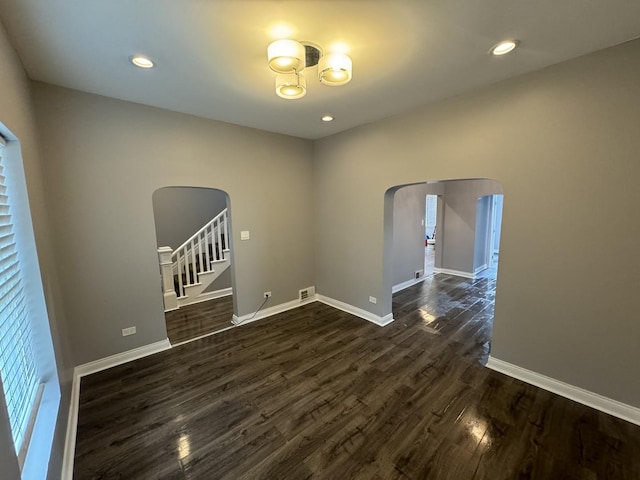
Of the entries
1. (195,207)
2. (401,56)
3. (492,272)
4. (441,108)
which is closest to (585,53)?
(441,108)

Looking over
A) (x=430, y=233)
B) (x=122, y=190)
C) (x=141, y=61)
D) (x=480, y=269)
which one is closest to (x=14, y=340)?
(x=122, y=190)

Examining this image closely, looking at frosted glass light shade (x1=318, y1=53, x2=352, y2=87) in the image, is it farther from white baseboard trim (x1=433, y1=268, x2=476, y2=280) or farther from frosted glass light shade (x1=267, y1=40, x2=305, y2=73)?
white baseboard trim (x1=433, y1=268, x2=476, y2=280)

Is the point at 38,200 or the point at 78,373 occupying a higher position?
the point at 38,200

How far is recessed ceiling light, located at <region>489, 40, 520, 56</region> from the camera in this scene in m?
1.87

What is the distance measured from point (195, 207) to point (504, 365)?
6639 mm

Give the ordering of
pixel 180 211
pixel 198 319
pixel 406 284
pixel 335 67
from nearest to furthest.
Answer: pixel 335 67
pixel 198 319
pixel 406 284
pixel 180 211

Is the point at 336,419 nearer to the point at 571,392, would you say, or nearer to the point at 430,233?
the point at 571,392

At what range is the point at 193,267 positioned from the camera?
191 inches

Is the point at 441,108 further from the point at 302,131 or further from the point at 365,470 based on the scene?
the point at 365,470

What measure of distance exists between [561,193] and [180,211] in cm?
681

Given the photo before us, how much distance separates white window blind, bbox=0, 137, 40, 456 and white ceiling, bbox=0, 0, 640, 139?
937 millimetres

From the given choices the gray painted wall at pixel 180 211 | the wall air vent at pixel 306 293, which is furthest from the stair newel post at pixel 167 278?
the wall air vent at pixel 306 293

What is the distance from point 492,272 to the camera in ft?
21.3

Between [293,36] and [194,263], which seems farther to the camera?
[194,263]
